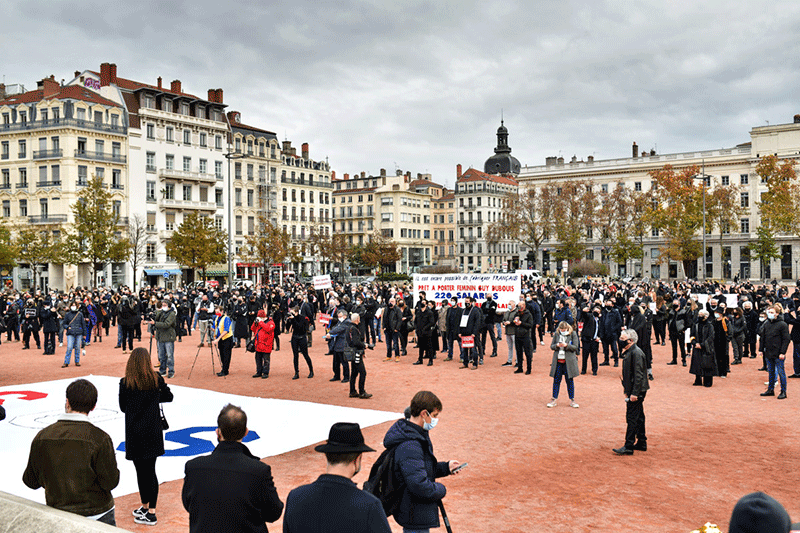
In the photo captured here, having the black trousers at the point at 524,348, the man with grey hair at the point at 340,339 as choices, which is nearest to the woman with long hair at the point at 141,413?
the man with grey hair at the point at 340,339

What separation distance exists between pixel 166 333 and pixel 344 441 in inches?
536

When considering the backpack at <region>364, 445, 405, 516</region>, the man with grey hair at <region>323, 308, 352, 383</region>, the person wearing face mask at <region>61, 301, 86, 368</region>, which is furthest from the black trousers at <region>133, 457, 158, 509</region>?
the person wearing face mask at <region>61, 301, 86, 368</region>

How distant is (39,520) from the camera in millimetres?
4066

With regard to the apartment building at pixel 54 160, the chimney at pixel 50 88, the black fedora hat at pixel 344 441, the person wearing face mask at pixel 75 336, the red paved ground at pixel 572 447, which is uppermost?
the chimney at pixel 50 88

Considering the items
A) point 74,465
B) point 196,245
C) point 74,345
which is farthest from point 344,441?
point 196,245

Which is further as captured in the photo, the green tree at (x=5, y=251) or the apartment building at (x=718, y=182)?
the apartment building at (x=718, y=182)

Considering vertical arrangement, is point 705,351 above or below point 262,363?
above

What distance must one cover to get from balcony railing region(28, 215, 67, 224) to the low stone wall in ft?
200

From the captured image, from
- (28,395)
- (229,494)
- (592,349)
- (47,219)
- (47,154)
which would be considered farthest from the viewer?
(47,219)

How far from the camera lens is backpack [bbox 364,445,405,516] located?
456cm

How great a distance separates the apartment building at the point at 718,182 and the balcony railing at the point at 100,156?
157ft

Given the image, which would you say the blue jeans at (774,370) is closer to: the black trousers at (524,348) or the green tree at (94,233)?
the black trousers at (524,348)

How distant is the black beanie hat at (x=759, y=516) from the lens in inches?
90.1

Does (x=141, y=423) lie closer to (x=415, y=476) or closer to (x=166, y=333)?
(x=415, y=476)
